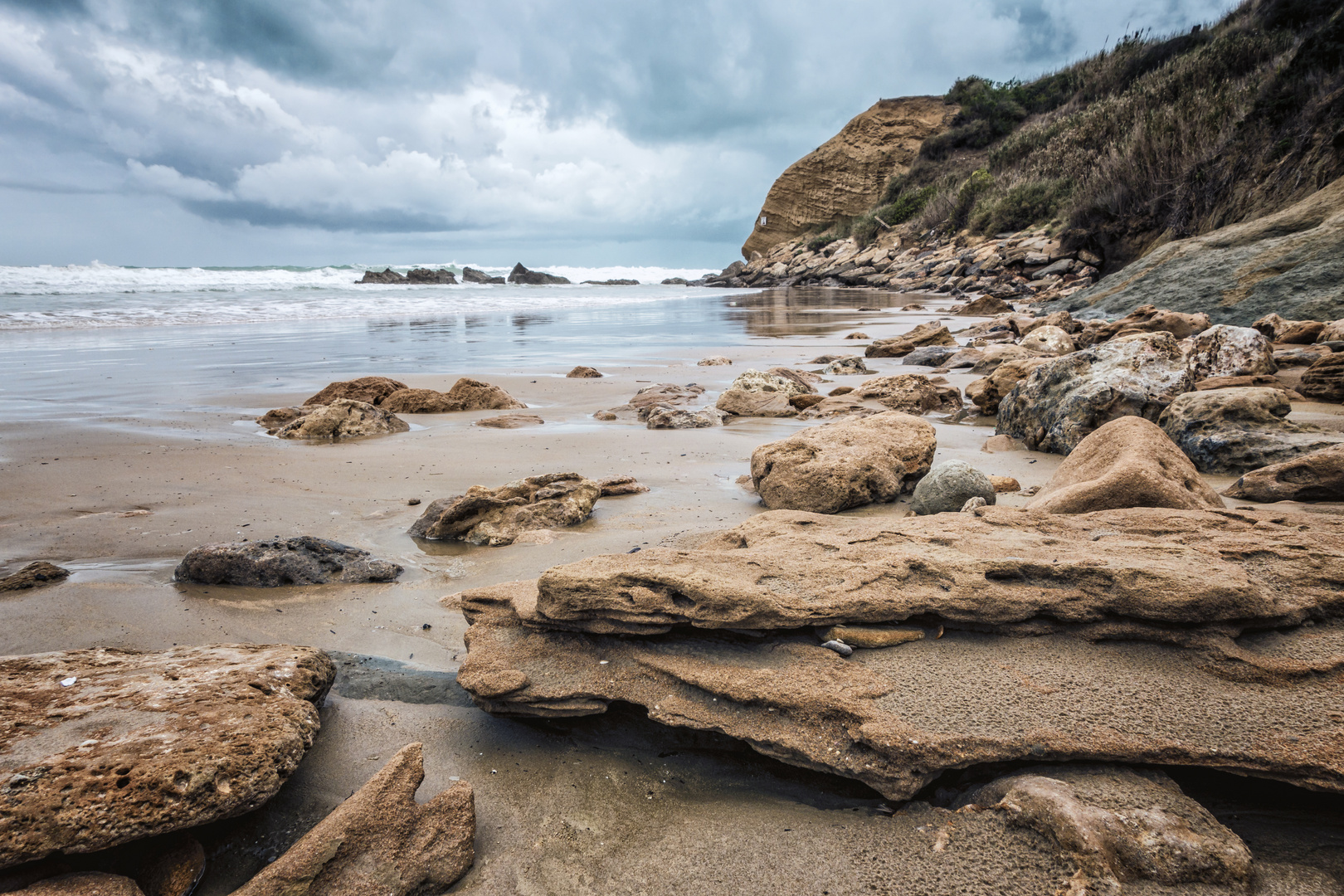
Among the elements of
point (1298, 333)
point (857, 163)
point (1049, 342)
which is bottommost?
point (1049, 342)

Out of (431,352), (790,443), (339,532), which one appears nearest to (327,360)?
(431,352)

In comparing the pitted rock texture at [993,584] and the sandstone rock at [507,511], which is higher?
the pitted rock texture at [993,584]

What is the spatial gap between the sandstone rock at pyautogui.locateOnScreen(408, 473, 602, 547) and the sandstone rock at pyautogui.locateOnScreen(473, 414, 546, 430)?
2.24m

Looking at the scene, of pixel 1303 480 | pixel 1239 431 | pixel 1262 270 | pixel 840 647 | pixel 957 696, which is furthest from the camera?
pixel 1262 270

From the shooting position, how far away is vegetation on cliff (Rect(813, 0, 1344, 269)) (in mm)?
11031

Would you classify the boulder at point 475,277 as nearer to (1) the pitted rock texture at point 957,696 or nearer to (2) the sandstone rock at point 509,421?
(2) the sandstone rock at point 509,421

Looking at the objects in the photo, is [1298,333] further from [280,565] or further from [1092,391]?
[280,565]

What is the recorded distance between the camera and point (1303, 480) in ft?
8.70

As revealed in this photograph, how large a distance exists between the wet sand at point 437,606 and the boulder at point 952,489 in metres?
0.17

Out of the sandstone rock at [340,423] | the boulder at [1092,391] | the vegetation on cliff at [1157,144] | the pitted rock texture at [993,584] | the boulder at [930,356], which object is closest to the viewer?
the pitted rock texture at [993,584]

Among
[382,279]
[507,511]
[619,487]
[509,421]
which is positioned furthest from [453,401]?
[382,279]

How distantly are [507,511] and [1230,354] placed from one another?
5.27 meters

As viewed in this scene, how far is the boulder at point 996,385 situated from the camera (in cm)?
526

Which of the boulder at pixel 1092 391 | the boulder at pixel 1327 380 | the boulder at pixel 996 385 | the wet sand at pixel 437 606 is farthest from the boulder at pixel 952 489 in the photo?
the boulder at pixel 1327 380
